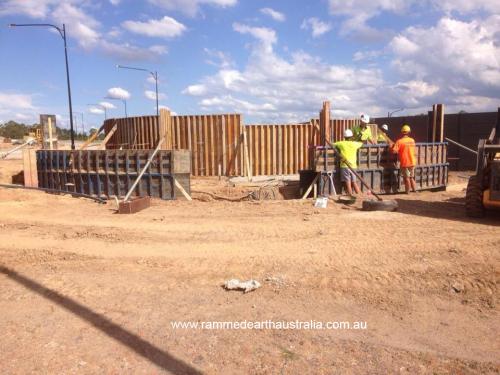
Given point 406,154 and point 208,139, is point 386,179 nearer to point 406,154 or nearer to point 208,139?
point 406,154

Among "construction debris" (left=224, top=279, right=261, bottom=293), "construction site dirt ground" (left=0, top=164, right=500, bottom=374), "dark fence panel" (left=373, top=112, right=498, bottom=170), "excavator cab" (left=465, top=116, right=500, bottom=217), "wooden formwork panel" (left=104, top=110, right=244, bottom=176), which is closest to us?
"construction site dirt ground" (left=0, top=164, right=500, bottom=374)

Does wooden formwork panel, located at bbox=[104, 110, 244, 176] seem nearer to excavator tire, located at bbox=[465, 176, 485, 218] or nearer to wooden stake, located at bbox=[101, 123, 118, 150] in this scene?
wooden stake, located at bbox=[101, 123, 118, 150]

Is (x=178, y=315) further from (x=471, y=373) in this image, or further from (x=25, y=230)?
(x=25, y=230)

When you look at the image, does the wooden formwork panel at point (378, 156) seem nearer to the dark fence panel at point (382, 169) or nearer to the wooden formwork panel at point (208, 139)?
the dark fence panel at point (382, 169)

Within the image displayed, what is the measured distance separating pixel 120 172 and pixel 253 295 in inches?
337

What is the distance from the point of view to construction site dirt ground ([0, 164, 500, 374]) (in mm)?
3920

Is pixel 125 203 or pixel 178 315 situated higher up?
pixel 125 203

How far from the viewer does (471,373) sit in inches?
144

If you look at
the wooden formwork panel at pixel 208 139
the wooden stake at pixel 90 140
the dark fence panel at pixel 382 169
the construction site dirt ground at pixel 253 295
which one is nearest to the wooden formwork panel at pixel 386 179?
the dark fence panel at pixel 382 169

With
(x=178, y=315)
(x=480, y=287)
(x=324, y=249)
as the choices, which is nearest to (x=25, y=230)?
(x=178, y=315)

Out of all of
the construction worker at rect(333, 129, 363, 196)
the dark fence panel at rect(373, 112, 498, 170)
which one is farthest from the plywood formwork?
the dark fence panel at rect(373, 112, 498, 170)

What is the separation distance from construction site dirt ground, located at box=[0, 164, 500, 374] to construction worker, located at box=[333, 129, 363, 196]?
2823 millimetres

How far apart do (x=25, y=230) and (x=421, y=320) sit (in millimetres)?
7557

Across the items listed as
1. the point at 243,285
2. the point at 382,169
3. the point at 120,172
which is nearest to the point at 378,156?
the point at 382,169
